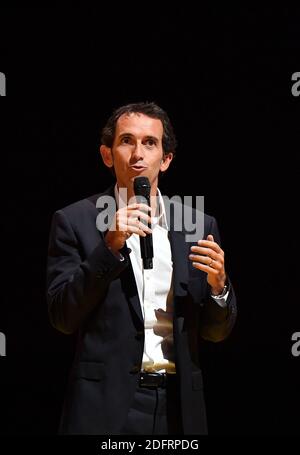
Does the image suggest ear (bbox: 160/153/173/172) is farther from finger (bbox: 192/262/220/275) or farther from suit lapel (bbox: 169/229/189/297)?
finger (bbox: 192/262/220/275)

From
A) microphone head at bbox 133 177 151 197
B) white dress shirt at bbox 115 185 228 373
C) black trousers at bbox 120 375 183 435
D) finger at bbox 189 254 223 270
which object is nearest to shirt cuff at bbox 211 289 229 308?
white dress shirt at bbox 115 185 228 373

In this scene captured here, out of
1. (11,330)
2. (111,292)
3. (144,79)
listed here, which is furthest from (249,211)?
(111,292)

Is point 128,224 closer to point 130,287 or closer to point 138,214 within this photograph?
point 138,214

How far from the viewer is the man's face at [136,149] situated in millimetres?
1880

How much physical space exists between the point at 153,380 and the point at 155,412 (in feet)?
0.26

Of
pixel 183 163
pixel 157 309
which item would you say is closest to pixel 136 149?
pixel 157 309

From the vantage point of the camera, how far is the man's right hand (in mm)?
1612

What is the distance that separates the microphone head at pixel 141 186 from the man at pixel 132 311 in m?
0.09

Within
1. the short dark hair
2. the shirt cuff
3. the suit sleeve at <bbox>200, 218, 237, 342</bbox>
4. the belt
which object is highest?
the short dark hair

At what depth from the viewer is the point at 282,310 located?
308 centimetres

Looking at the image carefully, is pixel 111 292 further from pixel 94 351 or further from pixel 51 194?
pixel 51 194

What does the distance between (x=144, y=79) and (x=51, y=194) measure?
2.21 feet

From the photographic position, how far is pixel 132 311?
1729 millimetres

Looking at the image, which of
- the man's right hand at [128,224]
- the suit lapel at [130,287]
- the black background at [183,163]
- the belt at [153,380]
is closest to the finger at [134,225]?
the man's right hand at [128,224]
